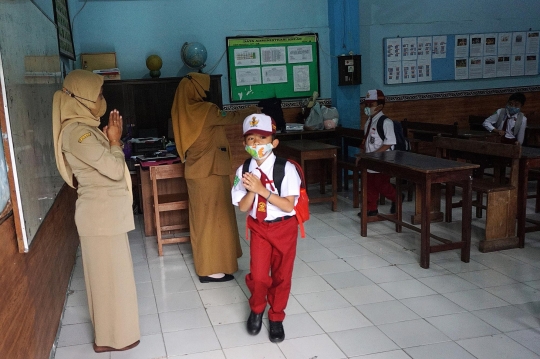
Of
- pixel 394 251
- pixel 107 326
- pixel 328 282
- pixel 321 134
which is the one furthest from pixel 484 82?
pixel 107 326

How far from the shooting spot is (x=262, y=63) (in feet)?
23.2

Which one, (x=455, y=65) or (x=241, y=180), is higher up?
(x=455, y=65)

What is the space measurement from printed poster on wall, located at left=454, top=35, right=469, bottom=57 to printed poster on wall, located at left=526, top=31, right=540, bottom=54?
102 centimetres

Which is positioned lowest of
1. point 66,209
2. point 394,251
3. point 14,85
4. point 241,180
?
point 394,251

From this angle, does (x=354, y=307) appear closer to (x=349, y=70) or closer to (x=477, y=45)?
(x=349, y=70)

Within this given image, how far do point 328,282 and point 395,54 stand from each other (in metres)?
4.71

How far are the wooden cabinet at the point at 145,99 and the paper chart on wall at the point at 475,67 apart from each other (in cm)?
396

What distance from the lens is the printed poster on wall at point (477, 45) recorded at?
25.5ft

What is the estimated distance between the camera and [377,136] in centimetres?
520

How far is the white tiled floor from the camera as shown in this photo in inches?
113

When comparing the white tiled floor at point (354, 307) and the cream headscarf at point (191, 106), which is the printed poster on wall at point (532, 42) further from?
the cream headscarf at point (191, 106)

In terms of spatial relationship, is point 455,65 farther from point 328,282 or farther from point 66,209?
point 66,209

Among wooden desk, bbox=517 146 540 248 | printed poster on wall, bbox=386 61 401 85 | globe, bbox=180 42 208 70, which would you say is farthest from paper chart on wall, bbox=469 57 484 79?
globe, bbox=180 42 208 70

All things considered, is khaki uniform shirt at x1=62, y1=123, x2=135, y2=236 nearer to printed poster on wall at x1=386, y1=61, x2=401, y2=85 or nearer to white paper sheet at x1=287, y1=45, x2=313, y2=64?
white paper sheet at x1=287, y1=45, x2=313, y2=64
